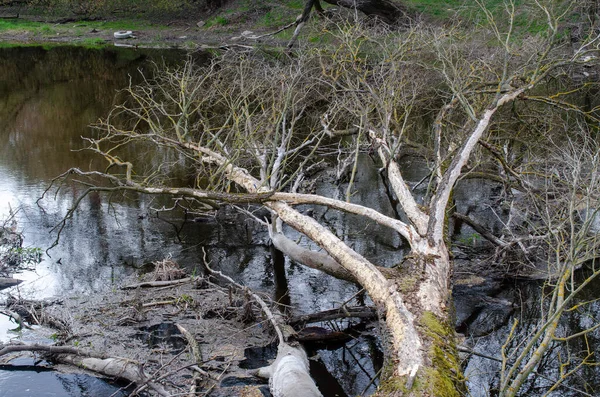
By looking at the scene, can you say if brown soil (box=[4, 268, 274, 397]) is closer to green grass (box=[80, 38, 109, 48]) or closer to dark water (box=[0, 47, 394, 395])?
dark water (box=[0, 47, 394, 395])

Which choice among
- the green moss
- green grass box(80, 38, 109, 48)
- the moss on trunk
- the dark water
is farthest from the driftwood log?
green grass box(80, 38, 109, 48)

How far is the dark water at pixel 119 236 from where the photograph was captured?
369 inches

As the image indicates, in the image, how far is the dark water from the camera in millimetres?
9375

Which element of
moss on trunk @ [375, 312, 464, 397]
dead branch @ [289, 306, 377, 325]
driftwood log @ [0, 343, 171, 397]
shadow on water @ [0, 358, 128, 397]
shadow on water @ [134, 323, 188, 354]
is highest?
moss on trunk @ [375, 312, 464, 397]

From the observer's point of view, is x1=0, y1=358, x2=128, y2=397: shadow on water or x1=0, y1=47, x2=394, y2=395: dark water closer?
x1=0, y1=358, x2=128, y2=397: shadow on water

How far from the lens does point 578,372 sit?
7387 mm

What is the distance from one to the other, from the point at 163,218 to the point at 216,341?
510cm

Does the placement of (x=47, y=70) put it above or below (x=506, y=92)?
below

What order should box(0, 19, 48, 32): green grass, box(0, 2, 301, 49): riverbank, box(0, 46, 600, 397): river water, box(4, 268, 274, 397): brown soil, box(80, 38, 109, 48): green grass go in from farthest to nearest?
box(0, 19, 48, 32): green grass
box(80, 38, 109, 48): green grass
box(0, 2, 301, 49): riverbank
box(0, 46, 600, 397): river water
box(4, 268, 274, 397): brown soil

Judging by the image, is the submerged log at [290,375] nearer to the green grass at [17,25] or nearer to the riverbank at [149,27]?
the riverbank at [149,27]

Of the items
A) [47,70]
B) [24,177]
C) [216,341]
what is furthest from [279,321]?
[47,70]

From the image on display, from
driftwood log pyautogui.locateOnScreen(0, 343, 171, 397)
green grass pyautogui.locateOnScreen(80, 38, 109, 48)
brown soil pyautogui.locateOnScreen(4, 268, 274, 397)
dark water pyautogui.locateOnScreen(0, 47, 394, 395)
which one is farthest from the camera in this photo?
green grass pyautogui.locateOnScreen(80, 38, 109, 48)

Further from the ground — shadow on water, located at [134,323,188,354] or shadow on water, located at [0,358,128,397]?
shadow on water, located at [0,358,128,397]

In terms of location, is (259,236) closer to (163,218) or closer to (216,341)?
(163,218)
